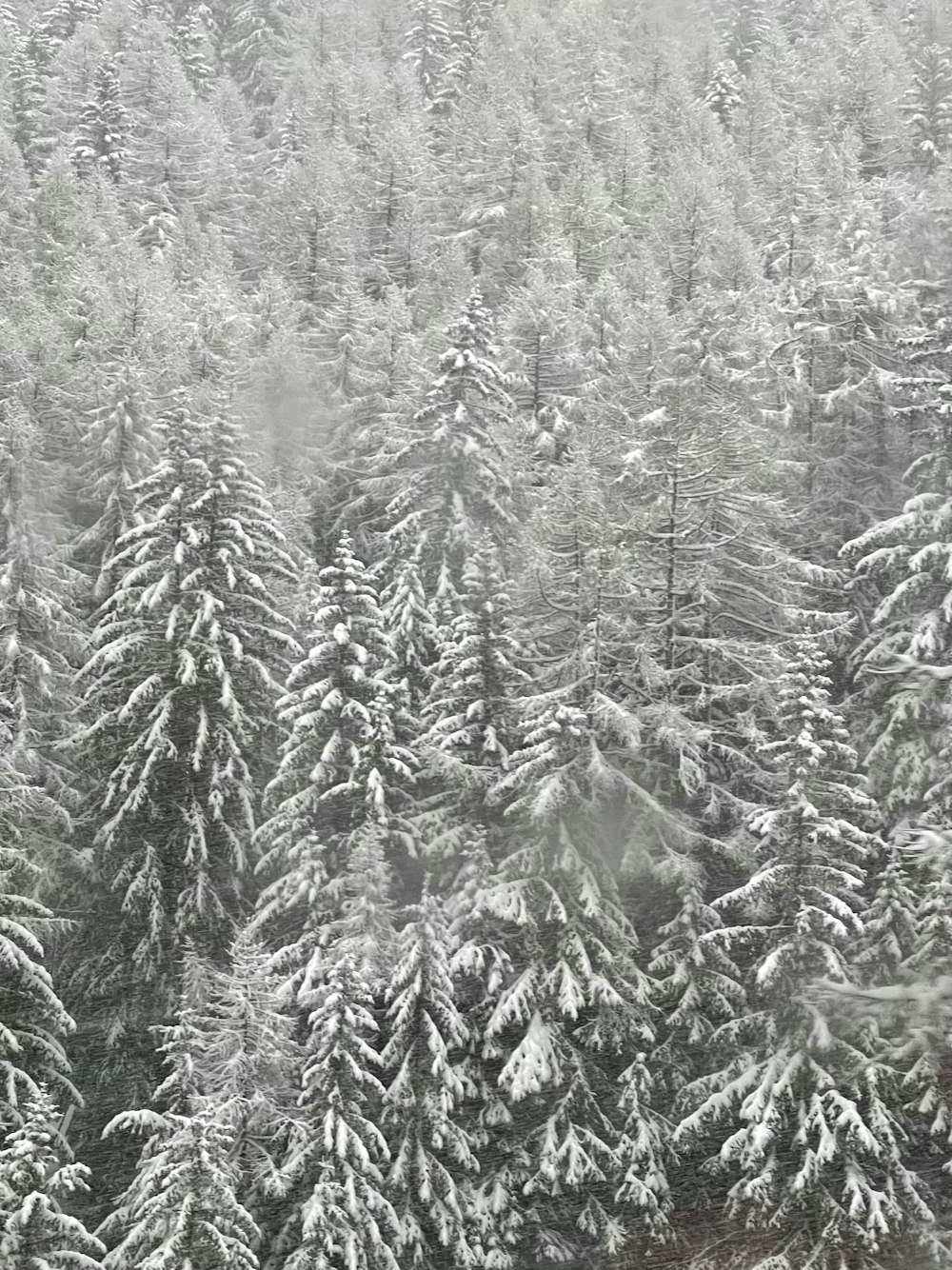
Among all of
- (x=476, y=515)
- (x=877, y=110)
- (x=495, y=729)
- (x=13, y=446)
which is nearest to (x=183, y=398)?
(x=13, y=446)

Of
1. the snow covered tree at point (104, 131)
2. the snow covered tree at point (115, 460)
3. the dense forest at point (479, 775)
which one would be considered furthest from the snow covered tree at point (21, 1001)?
the snow covered tree at point (104, 131)

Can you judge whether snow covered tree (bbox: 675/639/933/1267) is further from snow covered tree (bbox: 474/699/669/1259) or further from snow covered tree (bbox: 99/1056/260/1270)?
snow covered tree (bbox: 99/1056/260/1270)

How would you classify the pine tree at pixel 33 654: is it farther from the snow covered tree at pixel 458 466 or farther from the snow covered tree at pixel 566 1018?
the snow covered tree at pixel 566 1018

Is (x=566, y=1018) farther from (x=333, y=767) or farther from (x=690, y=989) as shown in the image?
(x=333, y=767)

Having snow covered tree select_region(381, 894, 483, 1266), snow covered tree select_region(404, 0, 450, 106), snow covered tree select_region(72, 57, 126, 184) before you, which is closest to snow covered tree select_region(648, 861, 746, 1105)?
snow covered tree select_region(381, 894, 483, 1266)

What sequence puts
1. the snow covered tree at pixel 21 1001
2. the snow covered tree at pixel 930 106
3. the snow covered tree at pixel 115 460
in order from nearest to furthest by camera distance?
the snow covered tree at pixel 21 1001 → the snow covered tree at pixel 115 460 → the snow covered tree at pixel 930 106

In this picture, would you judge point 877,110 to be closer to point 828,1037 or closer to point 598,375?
point 598,375

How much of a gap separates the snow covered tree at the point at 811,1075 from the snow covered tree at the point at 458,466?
861cm

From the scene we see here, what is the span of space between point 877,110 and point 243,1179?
52033 mm

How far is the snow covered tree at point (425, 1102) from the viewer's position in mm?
17953

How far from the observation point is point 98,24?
85.2 metres

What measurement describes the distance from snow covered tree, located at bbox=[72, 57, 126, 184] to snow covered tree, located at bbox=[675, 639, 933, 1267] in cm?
4803

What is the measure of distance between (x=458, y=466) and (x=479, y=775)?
7.82 meters

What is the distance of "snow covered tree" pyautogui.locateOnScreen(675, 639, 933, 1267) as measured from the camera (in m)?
16.7
